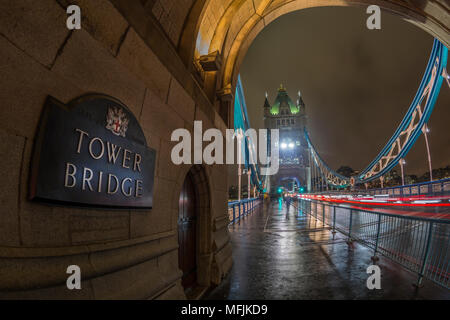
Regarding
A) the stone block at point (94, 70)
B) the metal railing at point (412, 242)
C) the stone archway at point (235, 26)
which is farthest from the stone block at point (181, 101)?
the metal railing at point (412, 242)

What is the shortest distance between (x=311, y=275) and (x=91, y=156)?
14.6ft

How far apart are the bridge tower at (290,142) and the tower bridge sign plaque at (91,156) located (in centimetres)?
9595

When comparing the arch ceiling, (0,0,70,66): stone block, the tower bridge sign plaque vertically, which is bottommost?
the tower bridge sign plaque

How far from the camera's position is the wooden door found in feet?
13.6

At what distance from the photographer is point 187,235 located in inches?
173

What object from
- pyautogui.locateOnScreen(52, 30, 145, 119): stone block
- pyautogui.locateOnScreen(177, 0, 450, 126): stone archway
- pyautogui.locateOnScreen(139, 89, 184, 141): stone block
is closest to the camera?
pyautogui.locateOnScreen(52, 30, 145, 119): stone block

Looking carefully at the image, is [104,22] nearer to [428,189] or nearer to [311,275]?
[311,275]

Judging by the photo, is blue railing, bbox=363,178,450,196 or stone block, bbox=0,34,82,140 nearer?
stone block, bbox=0,34,82,140

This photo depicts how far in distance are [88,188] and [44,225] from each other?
40cm

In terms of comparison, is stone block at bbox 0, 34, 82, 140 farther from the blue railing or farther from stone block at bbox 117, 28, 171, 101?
the blue railing

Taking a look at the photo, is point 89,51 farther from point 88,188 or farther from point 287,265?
Result: point 287,265

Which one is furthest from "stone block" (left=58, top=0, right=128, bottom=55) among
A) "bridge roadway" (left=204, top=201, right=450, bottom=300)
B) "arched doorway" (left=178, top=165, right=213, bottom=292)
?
"bridge roadway" (left=204, top=201, right=450, bottom=300)

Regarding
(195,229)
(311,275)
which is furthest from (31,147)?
(311,275)

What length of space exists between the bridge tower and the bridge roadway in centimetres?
9119
